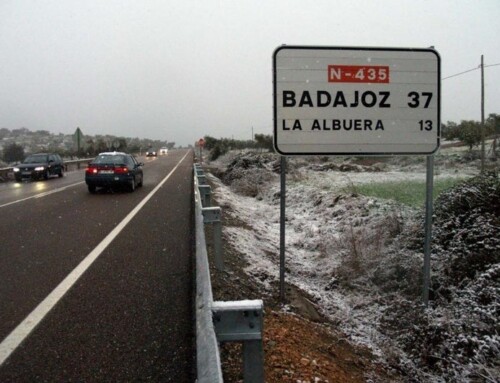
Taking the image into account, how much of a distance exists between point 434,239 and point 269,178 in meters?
16.0

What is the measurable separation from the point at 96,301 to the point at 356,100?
3.71 metres

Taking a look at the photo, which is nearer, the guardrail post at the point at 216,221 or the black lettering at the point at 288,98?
the black lettering at the point at 288,98

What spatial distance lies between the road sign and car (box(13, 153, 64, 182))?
2504 cm

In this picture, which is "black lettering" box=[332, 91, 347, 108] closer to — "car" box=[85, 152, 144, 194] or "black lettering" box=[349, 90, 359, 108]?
"black lettering" box=[349, 90, 359, 108]

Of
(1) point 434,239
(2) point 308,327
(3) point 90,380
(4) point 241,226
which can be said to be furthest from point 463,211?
(3) point 90,380

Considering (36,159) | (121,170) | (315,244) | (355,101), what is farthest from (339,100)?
(36,159)

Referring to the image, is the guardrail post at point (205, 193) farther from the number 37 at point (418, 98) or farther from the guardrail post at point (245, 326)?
the guardrail post at point (245, 326)

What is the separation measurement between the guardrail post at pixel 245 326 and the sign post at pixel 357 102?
2.77 m

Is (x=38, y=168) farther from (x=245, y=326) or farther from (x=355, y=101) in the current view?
(x=245, y=326)

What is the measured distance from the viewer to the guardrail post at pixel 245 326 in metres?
2.18

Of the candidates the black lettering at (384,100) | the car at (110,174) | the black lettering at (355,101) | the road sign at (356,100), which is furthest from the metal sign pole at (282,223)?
the car at (110,174)

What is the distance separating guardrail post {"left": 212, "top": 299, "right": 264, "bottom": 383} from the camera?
2.18 metres

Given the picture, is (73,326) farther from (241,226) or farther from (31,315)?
(241,226)

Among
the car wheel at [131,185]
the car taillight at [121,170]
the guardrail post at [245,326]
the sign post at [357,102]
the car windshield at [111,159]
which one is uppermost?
the sign post at [357,102]
